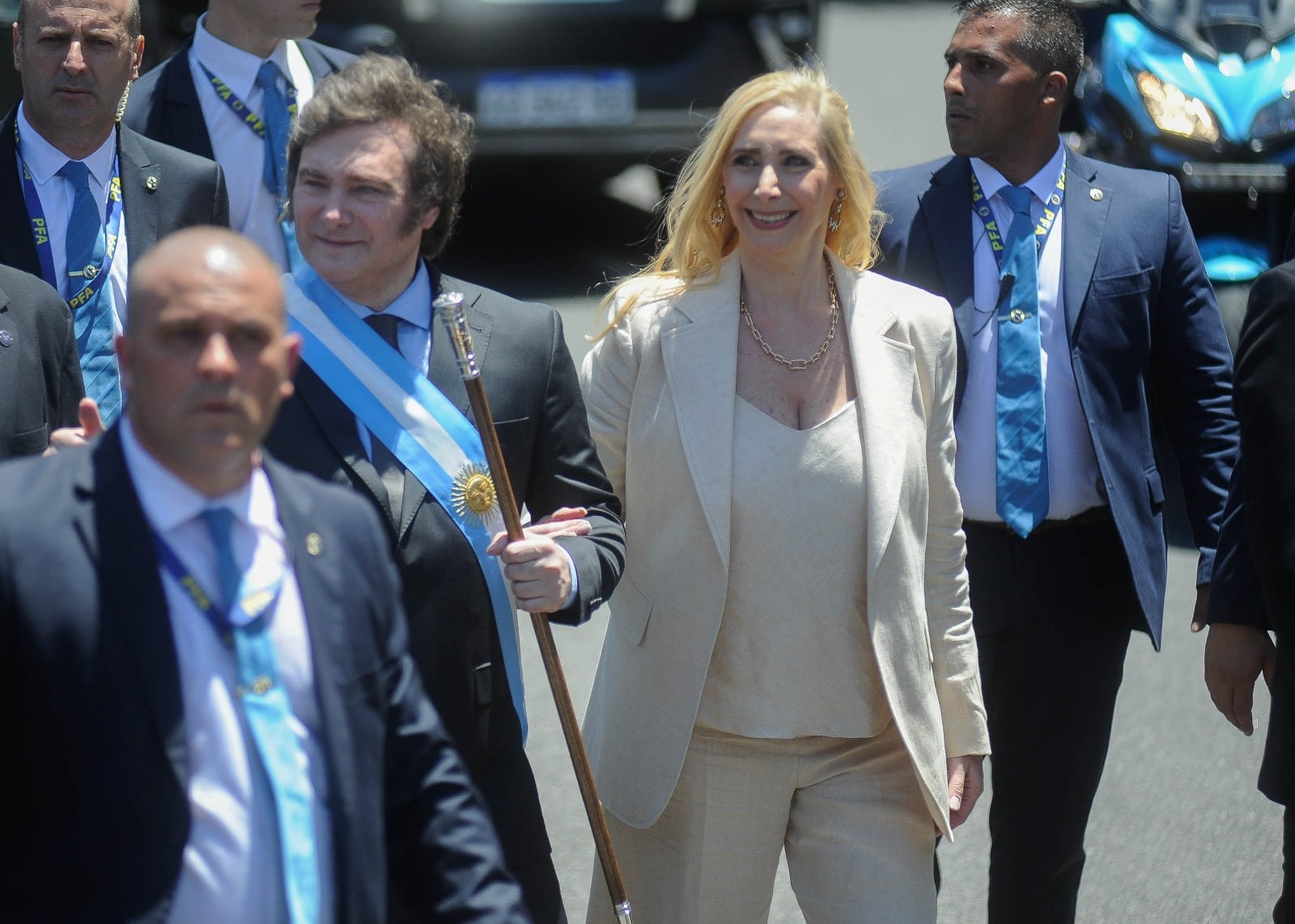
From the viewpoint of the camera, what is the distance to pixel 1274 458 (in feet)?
10.5

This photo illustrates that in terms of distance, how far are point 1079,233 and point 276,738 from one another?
2.49m

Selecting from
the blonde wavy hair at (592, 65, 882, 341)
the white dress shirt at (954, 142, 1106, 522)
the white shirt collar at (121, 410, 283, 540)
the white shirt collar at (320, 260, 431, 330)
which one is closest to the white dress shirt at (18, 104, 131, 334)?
the white shirt collar at (320, 260, 431, 330)

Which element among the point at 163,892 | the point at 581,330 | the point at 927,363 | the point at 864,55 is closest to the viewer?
the point at 163,892

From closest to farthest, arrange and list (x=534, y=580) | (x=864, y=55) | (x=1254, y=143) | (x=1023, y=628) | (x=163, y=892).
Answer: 1. (x=163, y=892)
2. (x=534, y=580)
3. (x=1023, y=628)
4. (x=1254, y=143)
5. (x=864, y=55)

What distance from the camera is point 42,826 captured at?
2.09 metres

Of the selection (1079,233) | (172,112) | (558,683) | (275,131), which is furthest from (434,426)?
(172,112)

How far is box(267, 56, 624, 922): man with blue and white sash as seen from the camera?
3.10 m

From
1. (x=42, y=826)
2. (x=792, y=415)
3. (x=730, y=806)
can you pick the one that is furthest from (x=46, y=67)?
(x=42, y=826)

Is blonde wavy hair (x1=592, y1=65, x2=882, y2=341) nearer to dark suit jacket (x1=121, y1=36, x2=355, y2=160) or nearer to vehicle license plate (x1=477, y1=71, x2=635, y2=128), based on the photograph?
dark suit jacket (x1=121, y1=36, x2=355, y2=160)

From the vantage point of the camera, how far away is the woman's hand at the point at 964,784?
3615 mm

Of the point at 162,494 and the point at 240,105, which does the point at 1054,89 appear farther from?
the point at 162,494

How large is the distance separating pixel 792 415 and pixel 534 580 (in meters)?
0.70

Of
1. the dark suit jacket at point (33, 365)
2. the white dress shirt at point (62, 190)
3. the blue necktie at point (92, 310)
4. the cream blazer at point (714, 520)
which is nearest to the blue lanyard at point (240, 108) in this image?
the white dress shirt at point (62, 190)

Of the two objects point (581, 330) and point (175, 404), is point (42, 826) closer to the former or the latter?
point (175, 404)
